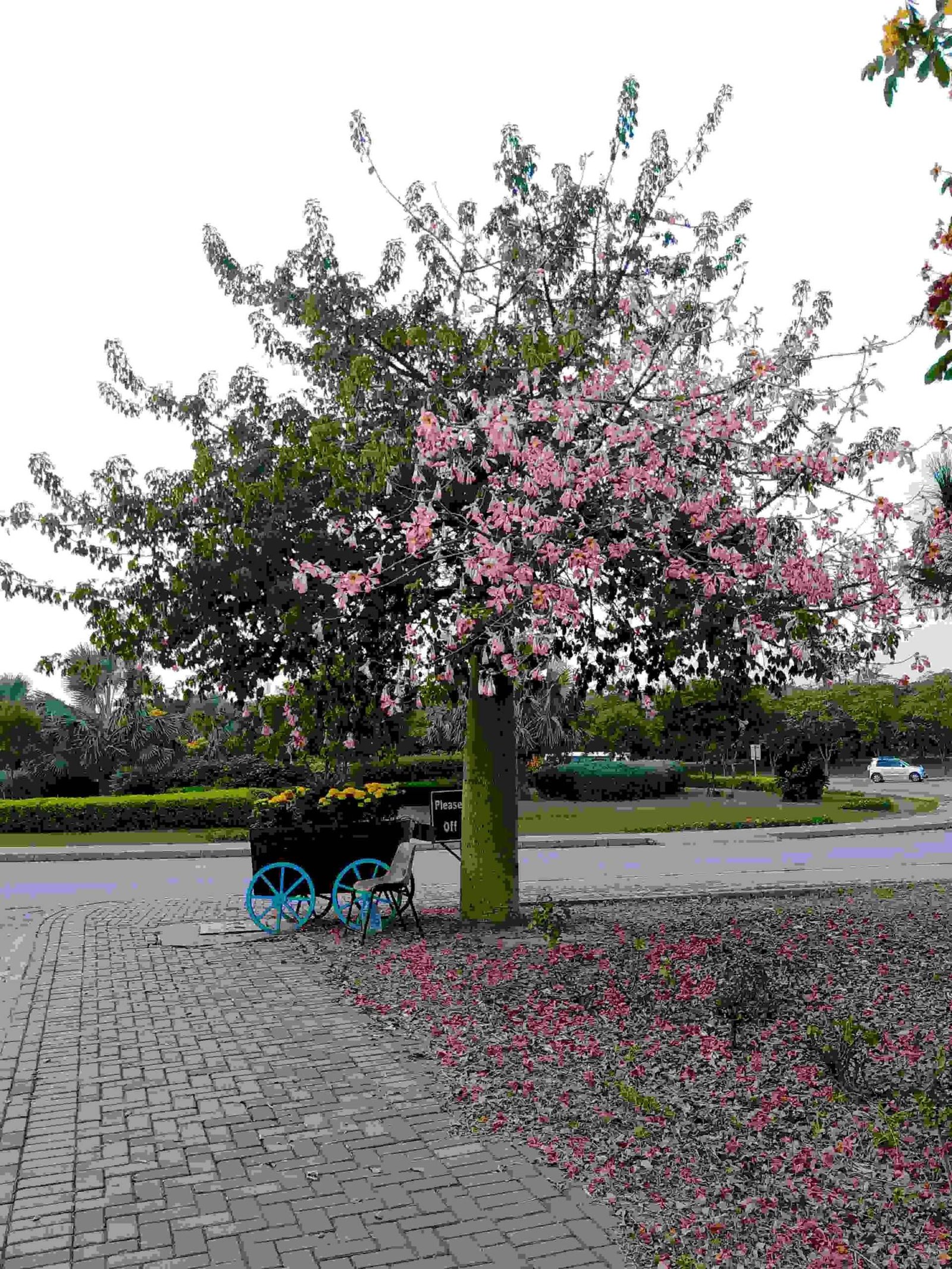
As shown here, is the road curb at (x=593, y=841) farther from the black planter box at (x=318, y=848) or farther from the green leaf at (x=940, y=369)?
the green leaf at (x=940, y=369)

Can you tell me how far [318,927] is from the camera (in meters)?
10.7

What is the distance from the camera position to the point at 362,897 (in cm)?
1032

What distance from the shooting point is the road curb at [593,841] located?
20125 mm

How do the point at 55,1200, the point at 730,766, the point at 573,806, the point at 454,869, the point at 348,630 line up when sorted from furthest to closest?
the point at 730,766, the point at 573,806, the point at 454,869, the point at 348,630, the point at 55,1200

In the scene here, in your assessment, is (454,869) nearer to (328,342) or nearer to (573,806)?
(328,342)

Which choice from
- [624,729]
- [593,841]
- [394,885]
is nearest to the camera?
[394,885]

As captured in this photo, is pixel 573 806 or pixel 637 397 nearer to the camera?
pixel 637 397

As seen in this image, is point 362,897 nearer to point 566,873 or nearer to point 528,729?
point 566,873

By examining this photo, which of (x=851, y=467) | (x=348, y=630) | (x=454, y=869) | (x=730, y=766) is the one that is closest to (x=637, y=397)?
(x=851, y=467)

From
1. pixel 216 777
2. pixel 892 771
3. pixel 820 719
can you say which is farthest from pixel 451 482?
pixel 892 771

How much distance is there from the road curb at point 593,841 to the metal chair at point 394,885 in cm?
788

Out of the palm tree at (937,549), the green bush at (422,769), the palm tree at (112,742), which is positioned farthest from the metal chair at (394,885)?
the palm tree at (112,742)

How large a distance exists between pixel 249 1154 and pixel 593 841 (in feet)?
59.8

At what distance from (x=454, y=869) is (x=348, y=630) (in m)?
9.62
